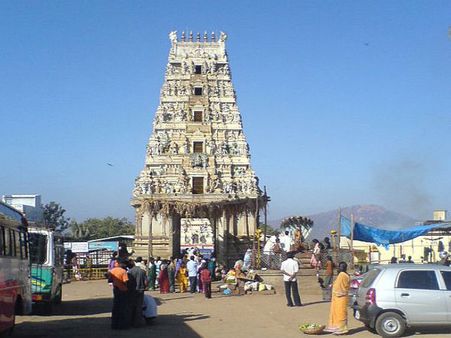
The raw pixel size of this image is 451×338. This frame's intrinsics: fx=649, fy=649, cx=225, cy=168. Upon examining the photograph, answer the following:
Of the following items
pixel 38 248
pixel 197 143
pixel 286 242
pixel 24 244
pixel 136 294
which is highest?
pixel 197 143

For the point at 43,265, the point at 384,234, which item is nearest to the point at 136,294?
the point at 43,265

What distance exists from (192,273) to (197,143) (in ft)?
88.3

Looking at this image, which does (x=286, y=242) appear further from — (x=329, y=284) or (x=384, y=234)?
(x=384, y=234)

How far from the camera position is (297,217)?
29.0m

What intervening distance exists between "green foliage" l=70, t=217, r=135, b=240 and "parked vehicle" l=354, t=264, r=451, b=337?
3114 inches

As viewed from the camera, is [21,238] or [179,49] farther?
[179,49]

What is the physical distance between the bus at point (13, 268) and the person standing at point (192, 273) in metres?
11.0

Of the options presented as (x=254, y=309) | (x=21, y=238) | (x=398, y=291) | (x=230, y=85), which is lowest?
(x=254, y=309)

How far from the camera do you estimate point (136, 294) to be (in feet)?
46.4

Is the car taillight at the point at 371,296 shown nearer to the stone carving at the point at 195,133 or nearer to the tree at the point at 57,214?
the stone carving at the point at 195,133

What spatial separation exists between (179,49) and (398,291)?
44724 mm

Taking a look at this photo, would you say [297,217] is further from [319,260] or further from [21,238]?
[21,238]

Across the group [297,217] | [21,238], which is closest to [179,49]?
[297,217]

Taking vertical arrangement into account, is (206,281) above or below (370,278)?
below
